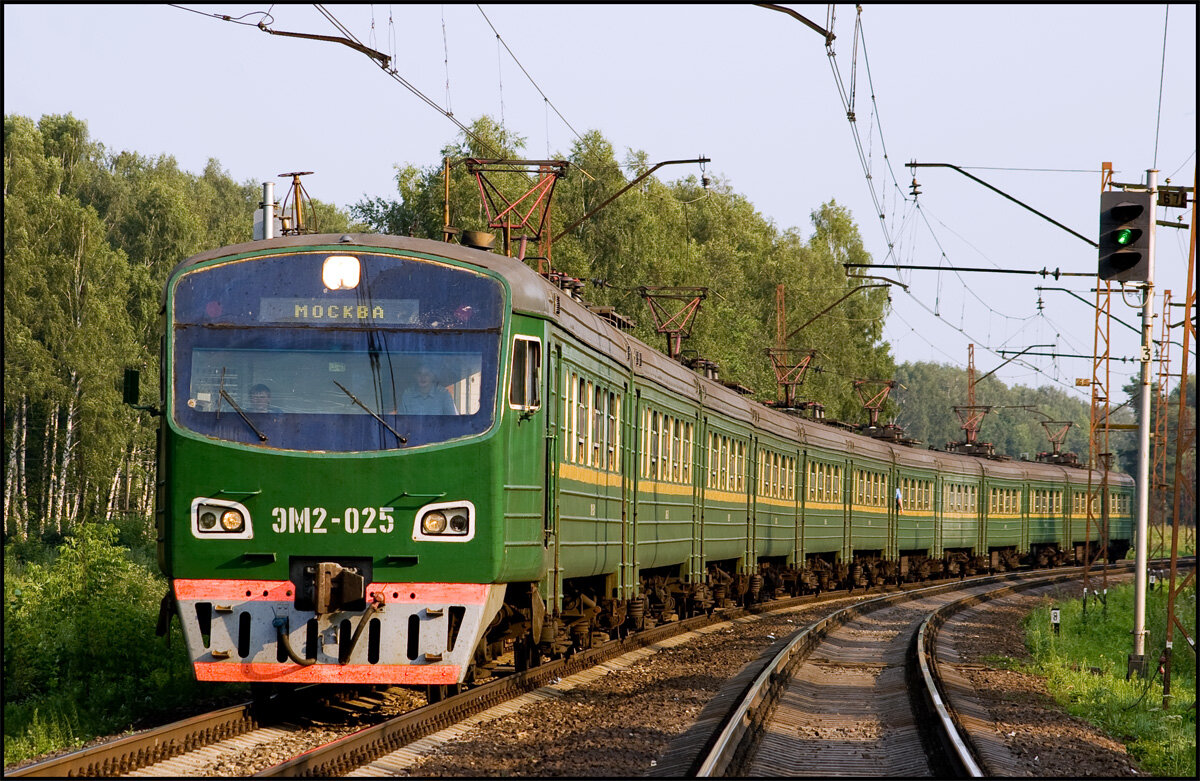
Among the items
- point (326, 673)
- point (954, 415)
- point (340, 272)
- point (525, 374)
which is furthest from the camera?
point (954, 415)

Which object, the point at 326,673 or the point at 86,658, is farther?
the point at 86,658

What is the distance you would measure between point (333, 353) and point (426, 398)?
675 mm

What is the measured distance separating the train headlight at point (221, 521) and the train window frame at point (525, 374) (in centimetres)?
191

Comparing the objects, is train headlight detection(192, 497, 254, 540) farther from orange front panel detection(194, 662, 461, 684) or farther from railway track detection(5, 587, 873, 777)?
railway track detection(5, 587, 873, 777)

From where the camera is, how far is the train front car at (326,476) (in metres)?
9.00

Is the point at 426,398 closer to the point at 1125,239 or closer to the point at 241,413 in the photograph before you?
the point at 241,413

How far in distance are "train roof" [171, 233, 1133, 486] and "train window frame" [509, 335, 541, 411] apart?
235 millimetres

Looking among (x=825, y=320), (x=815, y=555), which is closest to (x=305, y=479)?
(x=815, y=555)

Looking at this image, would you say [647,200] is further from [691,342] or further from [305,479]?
[305,479]

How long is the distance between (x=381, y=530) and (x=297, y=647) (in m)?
0.90

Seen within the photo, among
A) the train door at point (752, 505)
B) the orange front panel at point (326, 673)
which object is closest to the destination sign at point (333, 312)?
the orange front panel at point (326, 673)

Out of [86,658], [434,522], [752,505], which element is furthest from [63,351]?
[434,522]

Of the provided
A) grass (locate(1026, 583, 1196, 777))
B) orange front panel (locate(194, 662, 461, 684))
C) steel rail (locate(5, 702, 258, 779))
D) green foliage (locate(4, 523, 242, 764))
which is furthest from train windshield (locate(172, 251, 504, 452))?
grass (locate(1026, 583, 1196, 777))

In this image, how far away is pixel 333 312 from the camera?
367 inches
